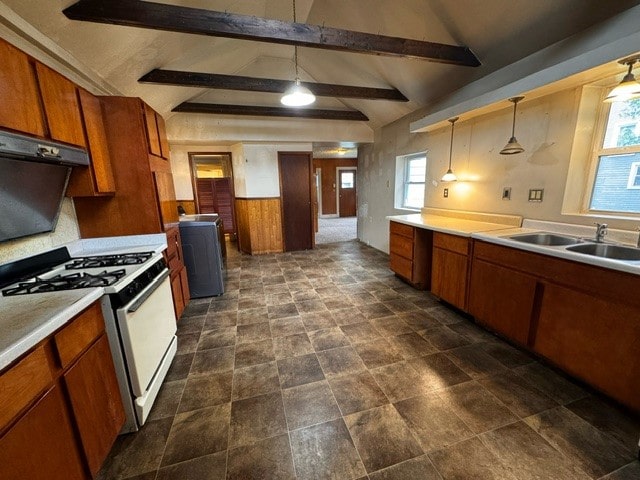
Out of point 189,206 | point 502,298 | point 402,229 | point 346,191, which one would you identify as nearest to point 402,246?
point 402,229

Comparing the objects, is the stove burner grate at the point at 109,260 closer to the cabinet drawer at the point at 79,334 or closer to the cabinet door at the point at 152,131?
the cabinet drawer at the point at 79,334

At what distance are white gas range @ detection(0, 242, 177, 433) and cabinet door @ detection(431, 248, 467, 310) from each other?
2648 mm

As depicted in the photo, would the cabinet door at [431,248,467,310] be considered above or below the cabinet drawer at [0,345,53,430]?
below

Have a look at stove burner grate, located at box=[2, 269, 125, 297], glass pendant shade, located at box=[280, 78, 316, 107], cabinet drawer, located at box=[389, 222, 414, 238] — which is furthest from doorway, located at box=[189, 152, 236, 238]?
stove burner grate, located at box=[2, 269, 125, 297]

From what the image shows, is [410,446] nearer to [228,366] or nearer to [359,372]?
[359,372]

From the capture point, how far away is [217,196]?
6.46 meters

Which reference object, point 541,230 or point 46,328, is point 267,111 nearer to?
point 541,230

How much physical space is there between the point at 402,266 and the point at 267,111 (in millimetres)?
3369

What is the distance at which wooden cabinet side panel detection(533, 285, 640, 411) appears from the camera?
56.7 inches

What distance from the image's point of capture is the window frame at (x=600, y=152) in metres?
1.96

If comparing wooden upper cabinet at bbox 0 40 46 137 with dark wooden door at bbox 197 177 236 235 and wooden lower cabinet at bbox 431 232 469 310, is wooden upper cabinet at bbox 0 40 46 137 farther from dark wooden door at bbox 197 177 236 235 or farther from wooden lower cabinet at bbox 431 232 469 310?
dark wooden door at bbox 197 177 236 235

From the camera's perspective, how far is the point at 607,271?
150 centimetres

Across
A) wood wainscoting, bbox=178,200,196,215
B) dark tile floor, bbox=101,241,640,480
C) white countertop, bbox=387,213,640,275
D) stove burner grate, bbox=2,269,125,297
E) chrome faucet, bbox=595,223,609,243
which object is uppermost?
wood wainscoting, bbox=178,200,196,215

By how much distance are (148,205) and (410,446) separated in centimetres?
256
